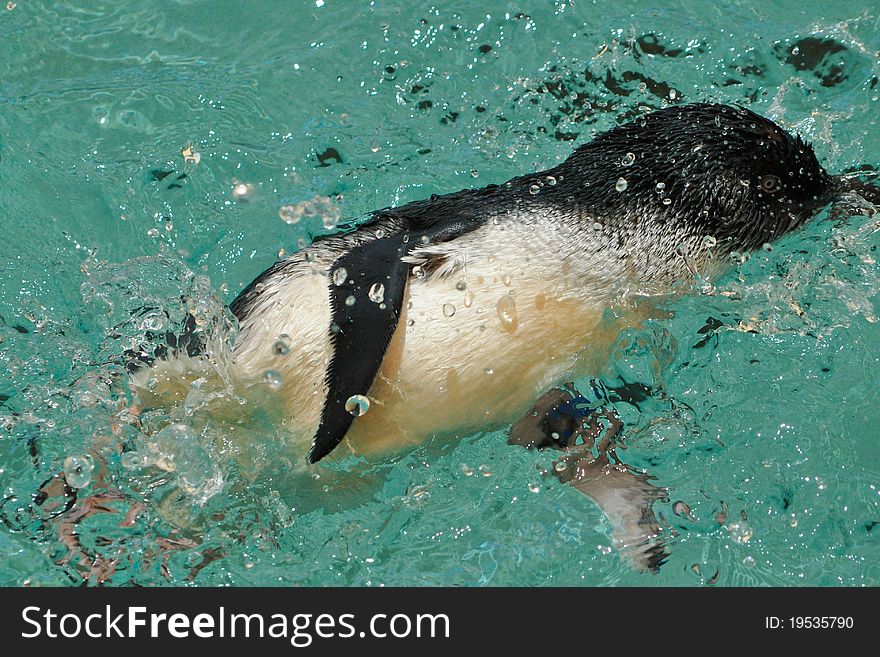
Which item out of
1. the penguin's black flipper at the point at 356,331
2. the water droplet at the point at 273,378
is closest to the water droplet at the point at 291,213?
the penguin's black flipper at the point at 356,331

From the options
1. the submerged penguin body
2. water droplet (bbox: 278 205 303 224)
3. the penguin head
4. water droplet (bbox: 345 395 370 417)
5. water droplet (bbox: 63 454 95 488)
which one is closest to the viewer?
water droplet (bbox: 345 395 370 417)

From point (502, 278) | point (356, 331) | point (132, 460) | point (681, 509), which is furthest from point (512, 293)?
point (132, 460)

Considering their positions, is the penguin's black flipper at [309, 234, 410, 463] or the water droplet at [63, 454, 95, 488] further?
the water droplet at [63, 454, 95, 488]

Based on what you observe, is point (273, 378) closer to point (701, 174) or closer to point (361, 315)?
point (361, 315)

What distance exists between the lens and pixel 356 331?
11.5 ft

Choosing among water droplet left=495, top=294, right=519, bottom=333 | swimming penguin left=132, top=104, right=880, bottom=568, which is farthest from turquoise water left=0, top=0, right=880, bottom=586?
water droplet left=495, top=294, right=519, bottom=333

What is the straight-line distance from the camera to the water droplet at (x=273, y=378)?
3654 millimetres

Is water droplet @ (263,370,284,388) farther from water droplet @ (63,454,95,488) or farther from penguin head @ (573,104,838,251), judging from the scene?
penguin head @ (573,104,838,251)

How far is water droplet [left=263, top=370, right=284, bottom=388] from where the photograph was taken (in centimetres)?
365

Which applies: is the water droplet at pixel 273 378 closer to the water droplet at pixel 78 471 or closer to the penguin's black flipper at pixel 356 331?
the penguin's black flipper at pixel 356 331

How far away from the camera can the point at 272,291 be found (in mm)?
3916

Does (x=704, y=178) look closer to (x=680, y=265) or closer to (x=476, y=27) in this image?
(x=680, y=265)

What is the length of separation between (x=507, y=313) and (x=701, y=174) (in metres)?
1.05

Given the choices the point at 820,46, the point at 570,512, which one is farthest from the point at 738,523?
the point at 820,46
